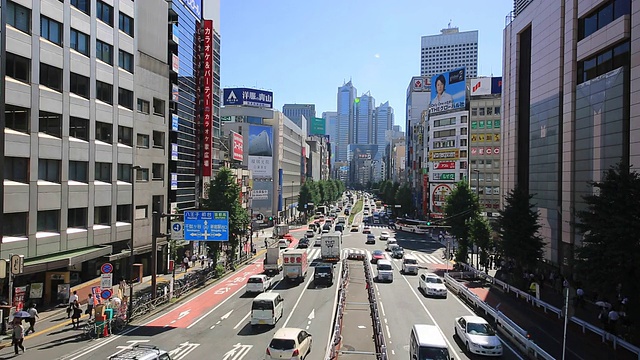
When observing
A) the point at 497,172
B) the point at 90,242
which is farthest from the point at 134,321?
the point at 497,172

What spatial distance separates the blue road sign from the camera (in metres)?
35.4

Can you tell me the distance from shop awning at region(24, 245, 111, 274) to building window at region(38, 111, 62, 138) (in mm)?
8061

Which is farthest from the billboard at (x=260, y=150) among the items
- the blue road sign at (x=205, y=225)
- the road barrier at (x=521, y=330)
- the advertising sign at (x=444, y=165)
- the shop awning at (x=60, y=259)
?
the shop awning at (x=60, y=259)

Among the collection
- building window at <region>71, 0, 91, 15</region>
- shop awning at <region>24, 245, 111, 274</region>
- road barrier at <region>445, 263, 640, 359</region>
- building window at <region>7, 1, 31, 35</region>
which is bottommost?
road barrier at <region>445, 263, 640, 359</region>

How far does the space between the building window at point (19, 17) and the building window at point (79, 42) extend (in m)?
3.96

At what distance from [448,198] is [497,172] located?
42.6 meters

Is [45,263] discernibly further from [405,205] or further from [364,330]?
[405,205]

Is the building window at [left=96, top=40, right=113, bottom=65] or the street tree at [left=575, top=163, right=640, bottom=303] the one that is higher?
the building window at [left=96, top=40, right=113, bottom=65]

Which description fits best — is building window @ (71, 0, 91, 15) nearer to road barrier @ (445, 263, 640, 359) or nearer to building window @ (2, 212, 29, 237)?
building window @ (2, 212, 29, 237)

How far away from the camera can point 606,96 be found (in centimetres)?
3309

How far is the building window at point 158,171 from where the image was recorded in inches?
1758

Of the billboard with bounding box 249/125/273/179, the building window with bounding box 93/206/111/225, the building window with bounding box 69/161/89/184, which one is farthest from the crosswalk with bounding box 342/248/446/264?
the billboard with bounding box 249/125/273/179

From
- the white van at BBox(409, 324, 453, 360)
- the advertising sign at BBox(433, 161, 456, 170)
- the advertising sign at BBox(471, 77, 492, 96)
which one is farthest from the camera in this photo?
the advertising sign at BBox(433, 161, 456, 170)

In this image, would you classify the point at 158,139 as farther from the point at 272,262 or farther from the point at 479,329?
the point at 479,329
